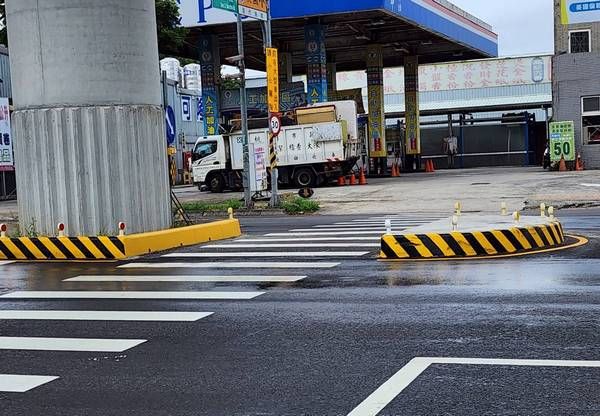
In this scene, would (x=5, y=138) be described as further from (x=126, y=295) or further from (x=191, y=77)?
(x=191, y=77)

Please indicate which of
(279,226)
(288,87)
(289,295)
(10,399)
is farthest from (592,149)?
(10,399)

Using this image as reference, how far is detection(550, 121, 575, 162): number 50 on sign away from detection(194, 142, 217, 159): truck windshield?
53.9ft

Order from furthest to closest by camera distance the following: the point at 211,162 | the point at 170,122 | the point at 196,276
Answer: the point at 211,162
the point at 170,122
the point at 196,276

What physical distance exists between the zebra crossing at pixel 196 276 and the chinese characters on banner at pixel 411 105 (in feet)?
110

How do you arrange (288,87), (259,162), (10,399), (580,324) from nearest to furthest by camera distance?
1. (10,399)
2. (580,324)
3. (259,162)
4. (288,87)

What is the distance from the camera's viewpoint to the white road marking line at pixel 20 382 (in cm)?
600

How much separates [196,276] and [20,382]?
5205mm

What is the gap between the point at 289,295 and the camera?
30.8 feet

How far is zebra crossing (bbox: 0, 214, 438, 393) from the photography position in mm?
7422

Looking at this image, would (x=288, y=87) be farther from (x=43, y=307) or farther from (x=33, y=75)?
(x=43, y=307)

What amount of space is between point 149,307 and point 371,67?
39689 mm

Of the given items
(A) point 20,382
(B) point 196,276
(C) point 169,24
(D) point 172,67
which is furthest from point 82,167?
(D) point 172,67

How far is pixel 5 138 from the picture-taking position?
4006cm

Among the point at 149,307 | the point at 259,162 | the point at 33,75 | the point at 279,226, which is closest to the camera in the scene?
the point at 149,307
